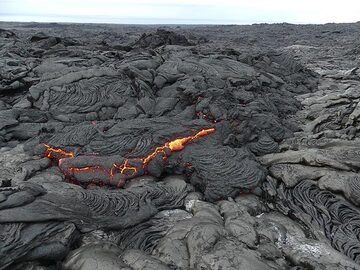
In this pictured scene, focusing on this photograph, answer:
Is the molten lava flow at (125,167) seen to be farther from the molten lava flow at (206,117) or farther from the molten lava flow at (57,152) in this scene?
the molten lava flow at (206,117)

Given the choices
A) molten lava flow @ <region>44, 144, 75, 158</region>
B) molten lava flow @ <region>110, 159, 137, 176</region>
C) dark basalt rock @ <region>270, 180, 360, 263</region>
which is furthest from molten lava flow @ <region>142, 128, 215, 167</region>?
dark basalt rock @ <region>270, 180, 360, 263</region>

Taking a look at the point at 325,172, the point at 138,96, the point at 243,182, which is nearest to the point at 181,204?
the point at 243,182

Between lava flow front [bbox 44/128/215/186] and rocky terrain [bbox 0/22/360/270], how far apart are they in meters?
0.03

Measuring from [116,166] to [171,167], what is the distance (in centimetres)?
153

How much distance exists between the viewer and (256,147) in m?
11.2

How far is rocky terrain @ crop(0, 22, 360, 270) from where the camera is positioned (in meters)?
6.54

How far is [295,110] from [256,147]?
488 centimetres

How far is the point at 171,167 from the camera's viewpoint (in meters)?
9.82

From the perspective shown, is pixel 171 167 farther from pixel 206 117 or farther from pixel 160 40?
pixel 160 40

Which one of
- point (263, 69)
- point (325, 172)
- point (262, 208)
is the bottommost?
point (262, 208)

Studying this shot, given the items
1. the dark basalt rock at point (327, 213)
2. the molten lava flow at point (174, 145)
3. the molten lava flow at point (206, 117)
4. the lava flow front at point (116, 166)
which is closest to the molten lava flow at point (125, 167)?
the lava flow front at point (116, 166)

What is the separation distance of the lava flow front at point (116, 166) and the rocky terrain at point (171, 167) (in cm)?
3

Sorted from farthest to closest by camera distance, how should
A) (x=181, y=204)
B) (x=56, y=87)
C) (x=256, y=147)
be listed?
(x=56, y=87) → (x=256, y=147) → (x=181, y=204)

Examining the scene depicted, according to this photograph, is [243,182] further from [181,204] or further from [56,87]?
[56,87]
